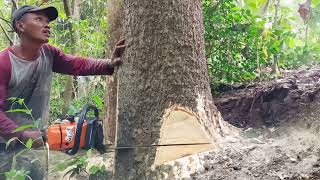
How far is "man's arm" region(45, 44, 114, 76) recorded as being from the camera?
3.08 metres

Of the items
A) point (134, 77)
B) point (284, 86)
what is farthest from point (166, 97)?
point (284, 86)

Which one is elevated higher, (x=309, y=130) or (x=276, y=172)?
(x=309, y=130)

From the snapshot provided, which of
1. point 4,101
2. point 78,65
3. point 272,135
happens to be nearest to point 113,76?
point 78,65

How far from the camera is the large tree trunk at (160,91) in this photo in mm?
2576

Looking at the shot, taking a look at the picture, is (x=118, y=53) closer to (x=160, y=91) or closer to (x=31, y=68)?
(x=160, y=91)

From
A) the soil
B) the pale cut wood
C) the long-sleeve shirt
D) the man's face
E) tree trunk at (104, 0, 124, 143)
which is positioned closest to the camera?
the soil

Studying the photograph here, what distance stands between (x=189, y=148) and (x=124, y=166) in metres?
0.46

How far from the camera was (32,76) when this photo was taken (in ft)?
10.3

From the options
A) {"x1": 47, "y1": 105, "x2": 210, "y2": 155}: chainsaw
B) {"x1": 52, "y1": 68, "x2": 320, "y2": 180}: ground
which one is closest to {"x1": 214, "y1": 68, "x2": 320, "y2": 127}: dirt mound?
{"x1": 52, "y1": 68, "x2": 320, "y2": 180}: ground

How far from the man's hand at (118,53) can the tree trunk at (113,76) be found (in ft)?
2.96

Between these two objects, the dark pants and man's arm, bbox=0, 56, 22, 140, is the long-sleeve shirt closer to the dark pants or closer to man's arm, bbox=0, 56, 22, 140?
man's arm, bbox=0, 56, 22, 140

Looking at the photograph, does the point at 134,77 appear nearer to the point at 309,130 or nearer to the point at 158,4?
the point at 158,4

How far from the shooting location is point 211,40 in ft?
14.4

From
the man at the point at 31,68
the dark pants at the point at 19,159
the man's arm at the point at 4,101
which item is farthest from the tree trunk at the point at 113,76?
the man's arm at the point at 4,101
